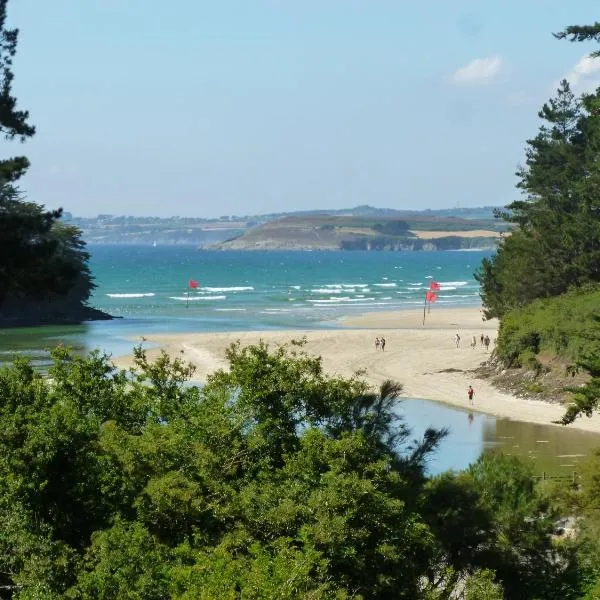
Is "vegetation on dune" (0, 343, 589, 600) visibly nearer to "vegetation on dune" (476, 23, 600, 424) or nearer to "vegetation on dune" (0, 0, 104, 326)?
"vegetation on dune" (0, 0, 104, 326)

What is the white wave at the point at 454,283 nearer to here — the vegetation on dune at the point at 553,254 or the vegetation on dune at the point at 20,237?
the vegetation on dune at the point at 553,254

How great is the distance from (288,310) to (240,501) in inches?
3455

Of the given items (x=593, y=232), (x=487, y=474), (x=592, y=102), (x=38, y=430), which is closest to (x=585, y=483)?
(x=487, y=474)

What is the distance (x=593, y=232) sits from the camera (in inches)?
2357

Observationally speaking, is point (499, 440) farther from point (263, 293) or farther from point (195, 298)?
point (263, 293)

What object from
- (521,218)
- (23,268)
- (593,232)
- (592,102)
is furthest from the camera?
(521,218)

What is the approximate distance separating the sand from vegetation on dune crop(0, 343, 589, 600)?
21113 millimetres

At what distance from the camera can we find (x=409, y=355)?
2581 inches

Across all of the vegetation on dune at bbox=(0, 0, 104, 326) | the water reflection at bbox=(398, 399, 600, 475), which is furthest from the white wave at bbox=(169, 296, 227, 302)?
the vegetation on dune at bbox=(0, 0, 104, 326)

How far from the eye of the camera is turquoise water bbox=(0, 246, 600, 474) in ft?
130

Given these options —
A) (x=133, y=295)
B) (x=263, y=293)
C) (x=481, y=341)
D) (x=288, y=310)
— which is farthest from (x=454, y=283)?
(x=481, y=341)

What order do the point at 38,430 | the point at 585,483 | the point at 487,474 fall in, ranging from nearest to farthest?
the point at 38,430
the point at 487,474
the point at 585,483

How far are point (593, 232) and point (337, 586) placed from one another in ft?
157

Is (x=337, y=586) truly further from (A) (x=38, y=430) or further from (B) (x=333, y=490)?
(A) (x=38, y=430)
